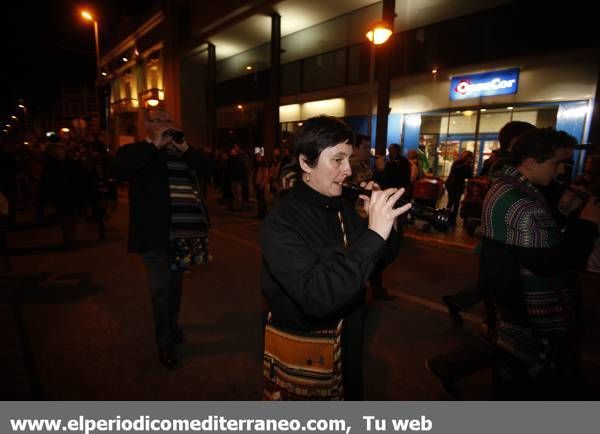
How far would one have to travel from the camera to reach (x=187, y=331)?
3816 millimetres

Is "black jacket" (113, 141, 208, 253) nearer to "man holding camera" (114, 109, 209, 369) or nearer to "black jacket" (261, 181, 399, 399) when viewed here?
"man holding camera" (114, 109, 209, 369)

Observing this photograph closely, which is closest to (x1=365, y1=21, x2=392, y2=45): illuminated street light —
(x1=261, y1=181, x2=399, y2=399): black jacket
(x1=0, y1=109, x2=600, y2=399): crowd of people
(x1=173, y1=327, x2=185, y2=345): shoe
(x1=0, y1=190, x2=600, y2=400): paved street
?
(x1=0, y1=190, x2=600, y2=400): paved street

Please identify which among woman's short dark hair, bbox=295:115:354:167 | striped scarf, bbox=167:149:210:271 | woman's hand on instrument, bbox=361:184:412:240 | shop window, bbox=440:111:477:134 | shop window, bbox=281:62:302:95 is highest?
shop window, bbox=281:62:302:95

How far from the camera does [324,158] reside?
61.2 inches

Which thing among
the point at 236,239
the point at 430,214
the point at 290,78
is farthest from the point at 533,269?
the point at 290,78

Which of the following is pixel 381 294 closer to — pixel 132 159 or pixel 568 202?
pixel 568 202

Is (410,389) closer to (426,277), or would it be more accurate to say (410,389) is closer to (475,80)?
(426,277)

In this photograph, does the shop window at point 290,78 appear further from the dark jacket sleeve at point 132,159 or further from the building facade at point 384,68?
the dark jacket sleeve at point 132,159

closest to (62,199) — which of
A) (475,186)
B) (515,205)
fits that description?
(515,205)

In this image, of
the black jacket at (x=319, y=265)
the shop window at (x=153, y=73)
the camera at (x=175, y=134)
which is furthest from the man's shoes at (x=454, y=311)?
the shop window at (x=153, y=73)

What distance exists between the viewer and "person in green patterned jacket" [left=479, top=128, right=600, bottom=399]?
1.99 meters

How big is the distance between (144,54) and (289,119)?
14.8 meters

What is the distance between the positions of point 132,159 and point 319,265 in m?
2.09

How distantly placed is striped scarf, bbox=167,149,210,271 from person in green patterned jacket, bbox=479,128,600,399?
2295mm
